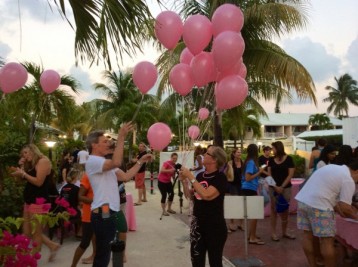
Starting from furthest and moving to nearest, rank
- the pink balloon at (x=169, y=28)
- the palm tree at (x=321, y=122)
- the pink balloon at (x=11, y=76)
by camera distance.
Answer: the palm tree at (x=321, y=122), the pink balloon at (x=11, y=76), the pink balloon at (x=169, y=28)

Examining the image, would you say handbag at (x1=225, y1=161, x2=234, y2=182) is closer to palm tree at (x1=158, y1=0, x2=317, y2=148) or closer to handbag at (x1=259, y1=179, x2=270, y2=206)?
handbag at (x1=259, y1=179, x2=270, y2=206)

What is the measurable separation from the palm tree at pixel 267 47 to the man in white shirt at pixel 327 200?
4.90m

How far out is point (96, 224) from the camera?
3479mm

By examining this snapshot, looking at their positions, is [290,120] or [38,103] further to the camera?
[290,120]

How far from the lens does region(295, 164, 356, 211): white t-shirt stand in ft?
12.6

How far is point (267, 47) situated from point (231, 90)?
21.5 ft

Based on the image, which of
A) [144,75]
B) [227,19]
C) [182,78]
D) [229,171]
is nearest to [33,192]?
[144,75]

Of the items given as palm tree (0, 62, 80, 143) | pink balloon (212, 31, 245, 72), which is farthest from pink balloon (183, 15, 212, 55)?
palm tree (0, 62, 80, 143)

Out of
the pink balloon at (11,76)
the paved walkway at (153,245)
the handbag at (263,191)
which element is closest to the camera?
the pink balloon at (11,76)

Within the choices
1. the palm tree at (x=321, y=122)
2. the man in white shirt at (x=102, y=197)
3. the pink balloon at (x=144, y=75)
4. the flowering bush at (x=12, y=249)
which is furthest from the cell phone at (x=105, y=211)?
the palm tree at (x=321, y=122)

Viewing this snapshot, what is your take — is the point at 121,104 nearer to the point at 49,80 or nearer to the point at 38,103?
the point at 38,103

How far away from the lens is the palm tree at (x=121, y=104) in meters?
24.4

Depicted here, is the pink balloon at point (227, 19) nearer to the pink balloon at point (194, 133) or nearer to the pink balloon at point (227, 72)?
the pink balloon at point (227, 72)

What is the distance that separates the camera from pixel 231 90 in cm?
445
